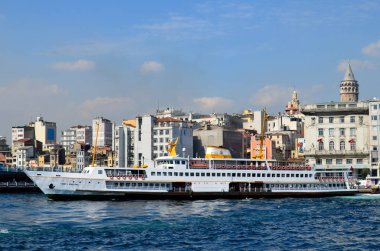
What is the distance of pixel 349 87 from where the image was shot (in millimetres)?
167750

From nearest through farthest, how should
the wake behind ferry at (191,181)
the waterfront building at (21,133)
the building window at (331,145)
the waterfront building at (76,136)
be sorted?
the wake behind ferry at (191,181) → the building window at (331,145) → the waterfront building at (76,136) → the waterfront building at (21,133)

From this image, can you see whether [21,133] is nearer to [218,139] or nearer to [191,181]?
[218,139]

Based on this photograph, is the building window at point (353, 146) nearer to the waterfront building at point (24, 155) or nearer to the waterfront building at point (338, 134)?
the waterfront building at point (338, 134)

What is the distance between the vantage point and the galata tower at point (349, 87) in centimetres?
16725

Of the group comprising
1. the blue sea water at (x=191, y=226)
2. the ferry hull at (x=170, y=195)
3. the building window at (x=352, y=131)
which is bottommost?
the blue sea water at (x=191, y=226)

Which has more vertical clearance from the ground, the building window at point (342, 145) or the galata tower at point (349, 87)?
the galata tower at point (349, 87)

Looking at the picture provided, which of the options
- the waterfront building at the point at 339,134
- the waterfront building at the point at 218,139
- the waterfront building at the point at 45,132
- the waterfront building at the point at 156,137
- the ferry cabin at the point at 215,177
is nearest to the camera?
the ferry cabin at the point at 215,177

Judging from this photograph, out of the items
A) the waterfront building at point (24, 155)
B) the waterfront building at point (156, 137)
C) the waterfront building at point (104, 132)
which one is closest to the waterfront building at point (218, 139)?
the waterfront building at point (156, 137)

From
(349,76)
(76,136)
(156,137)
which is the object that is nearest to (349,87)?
(349,76)

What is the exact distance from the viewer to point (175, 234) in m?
41.3

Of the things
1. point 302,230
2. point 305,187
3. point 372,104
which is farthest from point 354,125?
point 302,230

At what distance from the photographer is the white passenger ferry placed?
225 ft

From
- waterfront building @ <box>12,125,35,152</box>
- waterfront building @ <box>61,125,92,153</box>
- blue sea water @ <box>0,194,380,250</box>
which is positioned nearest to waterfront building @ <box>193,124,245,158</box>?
waterfront building @ <box>61,125,92,153</box>

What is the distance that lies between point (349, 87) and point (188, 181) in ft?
352
